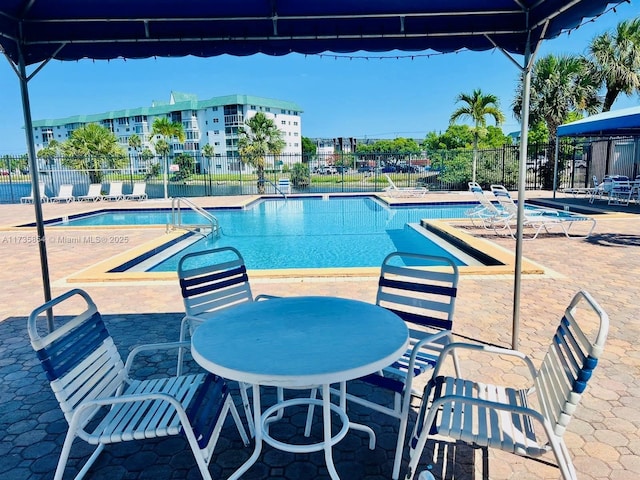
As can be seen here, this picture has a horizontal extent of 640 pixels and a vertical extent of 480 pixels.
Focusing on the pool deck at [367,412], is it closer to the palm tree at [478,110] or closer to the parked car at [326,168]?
the palm tree at [478,110]

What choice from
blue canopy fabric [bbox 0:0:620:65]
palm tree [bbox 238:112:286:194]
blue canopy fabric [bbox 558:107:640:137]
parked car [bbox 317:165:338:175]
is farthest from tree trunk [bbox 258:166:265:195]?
blue canopy fabric [bbox 0:0:620:65]

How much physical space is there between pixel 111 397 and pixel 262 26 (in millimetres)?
2874

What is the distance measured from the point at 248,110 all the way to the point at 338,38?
67478 millimetres

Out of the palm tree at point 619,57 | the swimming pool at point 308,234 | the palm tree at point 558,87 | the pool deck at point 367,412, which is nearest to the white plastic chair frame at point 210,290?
the pool deck at point 367,412

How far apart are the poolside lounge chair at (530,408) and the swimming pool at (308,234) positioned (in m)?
5.08

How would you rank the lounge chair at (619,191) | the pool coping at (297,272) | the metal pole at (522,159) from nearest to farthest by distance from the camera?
the metal pole at (522,159) < the pool coping at (297,272) < the lounge chair at (619,191)

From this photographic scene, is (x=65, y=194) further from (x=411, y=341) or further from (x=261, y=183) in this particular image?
(x=411, y=341)

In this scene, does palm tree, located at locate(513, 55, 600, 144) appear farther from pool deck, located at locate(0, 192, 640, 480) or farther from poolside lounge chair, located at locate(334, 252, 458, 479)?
poolside lounge chair, located at locate(334, 252, 458, 479)

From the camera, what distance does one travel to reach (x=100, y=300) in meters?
4.81

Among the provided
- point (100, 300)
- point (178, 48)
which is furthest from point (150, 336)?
point (178, 48)

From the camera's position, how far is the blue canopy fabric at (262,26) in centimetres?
318

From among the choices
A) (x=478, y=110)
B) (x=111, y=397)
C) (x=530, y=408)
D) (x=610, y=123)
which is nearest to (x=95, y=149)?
(x=478, y=110)

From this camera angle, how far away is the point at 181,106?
71.9 m

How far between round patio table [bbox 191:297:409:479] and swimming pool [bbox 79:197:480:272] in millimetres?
4651
